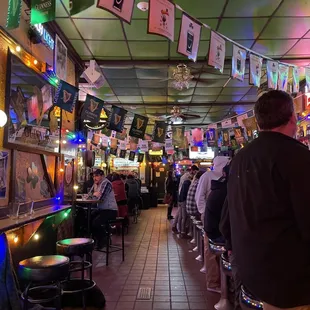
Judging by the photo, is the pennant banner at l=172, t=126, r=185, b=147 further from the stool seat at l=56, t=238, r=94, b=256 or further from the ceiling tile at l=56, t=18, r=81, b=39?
the stool seat at l=56, t=238, r=94, b=256

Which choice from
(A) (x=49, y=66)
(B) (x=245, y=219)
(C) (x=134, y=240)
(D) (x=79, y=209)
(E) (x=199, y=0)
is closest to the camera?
(B) (x=245, y=219)

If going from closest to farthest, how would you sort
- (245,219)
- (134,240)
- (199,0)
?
(245,219) → (199,0) → (134,240)

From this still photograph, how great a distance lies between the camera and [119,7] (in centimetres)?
339

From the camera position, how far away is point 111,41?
652 centimetres

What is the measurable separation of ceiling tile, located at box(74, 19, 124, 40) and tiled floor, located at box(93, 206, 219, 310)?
4.35 m

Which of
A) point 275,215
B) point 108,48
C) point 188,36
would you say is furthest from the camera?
point 108,48

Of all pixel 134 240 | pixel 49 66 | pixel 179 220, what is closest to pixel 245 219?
pixel 49 66

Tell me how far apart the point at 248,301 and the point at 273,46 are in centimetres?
576

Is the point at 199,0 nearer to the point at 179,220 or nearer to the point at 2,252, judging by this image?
the point at 2,252

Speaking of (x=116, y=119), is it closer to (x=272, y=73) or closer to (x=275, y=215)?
(x=272, y=73)

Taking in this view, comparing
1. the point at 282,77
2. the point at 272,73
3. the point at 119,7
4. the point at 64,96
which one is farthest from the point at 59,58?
the point at 282,77

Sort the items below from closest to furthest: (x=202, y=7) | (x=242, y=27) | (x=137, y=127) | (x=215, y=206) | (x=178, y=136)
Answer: (x=215, y=206) < (x=202, y=7) < (x=242, y=27) < (x=137, y=127) < (x=178, y=136)

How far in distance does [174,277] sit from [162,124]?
567cm

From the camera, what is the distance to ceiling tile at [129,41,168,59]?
664 cm
